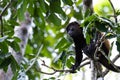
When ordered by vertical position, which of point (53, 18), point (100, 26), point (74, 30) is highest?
point (100, 26)

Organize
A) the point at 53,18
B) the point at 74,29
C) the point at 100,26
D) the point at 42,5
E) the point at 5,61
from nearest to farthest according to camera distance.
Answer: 1. the point at 100,26
2. the point at 5,61
3. the point at 42,5
4. the point at 53,18
5. the point at 74,29

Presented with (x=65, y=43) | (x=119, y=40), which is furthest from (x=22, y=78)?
(x=119, y=40)

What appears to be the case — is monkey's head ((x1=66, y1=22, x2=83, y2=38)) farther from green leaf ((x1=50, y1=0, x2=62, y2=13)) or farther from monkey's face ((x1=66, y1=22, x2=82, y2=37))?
green leaf ((x1=50, y1=0, x2=62, y2=13))

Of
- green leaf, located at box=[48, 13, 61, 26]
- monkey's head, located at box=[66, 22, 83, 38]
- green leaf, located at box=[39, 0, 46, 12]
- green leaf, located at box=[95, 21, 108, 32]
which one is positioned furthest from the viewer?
monkey's head, located at box=[66, 22, 83, 38]

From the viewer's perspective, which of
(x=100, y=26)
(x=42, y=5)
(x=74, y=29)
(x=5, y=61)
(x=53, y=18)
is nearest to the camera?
(x=100, y=26)

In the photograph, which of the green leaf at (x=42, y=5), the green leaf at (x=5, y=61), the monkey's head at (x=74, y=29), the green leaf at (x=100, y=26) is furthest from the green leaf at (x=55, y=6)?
the green leaf at (x=100, y=26)

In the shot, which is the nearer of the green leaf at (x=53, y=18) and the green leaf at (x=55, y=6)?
the green leaf at (x=55, y=6)

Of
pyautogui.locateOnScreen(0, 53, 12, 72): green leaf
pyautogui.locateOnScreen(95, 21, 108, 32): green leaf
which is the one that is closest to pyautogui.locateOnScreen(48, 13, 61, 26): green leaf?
pyautogui.locateOnScreen(0, 53, 12, 72): green leaf

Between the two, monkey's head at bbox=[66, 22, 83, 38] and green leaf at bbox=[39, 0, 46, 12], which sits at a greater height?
green leaf at bbox=[39, 0, 46, 12]

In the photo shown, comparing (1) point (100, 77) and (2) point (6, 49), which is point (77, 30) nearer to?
(2) point (6, 49)

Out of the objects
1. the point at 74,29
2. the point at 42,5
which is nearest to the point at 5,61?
the point at 42,5

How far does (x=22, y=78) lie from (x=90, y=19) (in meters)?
0.84

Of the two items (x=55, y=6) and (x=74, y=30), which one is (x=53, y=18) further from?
(x=74, y=30)

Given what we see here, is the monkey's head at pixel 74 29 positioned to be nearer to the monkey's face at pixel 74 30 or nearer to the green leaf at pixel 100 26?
the monkey's face at pixel 74 30
